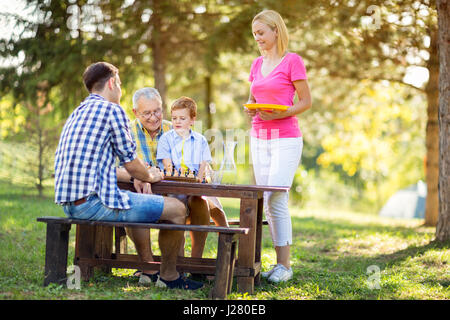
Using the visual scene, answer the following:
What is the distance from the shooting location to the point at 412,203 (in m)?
20.8

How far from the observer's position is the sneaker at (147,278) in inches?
166

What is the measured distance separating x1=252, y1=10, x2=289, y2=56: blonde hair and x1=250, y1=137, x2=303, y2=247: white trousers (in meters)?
0.75

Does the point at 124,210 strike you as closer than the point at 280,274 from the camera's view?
Yes

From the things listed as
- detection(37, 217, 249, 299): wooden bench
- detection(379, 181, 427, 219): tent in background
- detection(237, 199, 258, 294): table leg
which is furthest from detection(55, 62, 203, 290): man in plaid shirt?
detection(379, 181, 427, 219): tent in background

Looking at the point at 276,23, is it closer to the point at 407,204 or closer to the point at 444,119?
the point at 444,119

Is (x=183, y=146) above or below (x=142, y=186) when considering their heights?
above

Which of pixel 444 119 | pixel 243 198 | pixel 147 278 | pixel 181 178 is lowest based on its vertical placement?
pixel 147 278

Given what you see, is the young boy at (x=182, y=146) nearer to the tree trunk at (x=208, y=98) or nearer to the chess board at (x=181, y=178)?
the chess board at (x=181, y=178)

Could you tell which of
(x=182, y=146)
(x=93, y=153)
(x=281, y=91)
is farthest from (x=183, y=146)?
(x=93, y=153)

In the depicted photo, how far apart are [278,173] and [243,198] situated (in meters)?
0.55

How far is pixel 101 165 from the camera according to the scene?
3.60m

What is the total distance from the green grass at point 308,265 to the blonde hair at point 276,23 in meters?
1.90

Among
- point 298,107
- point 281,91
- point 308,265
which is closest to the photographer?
point 298,107

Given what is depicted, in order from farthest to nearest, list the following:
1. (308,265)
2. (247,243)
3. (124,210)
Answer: (308,265) → (247,243) → (124,210)
